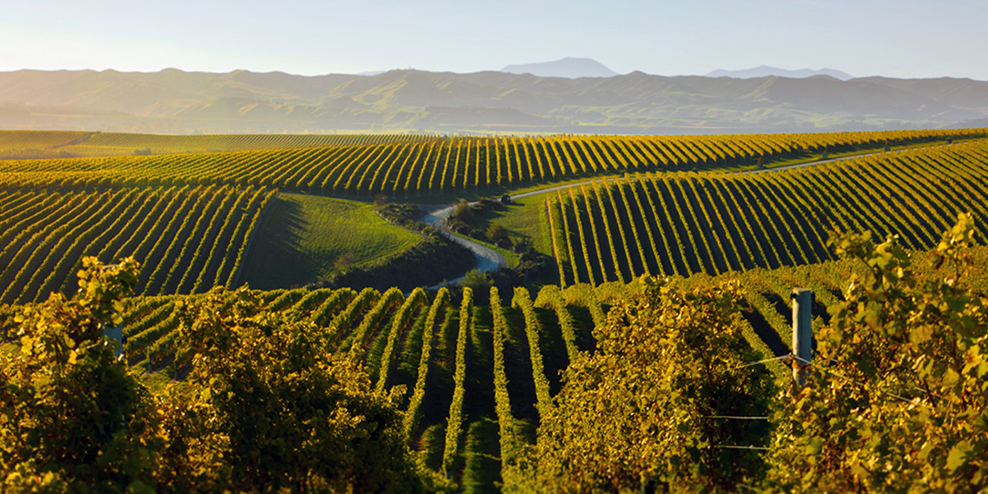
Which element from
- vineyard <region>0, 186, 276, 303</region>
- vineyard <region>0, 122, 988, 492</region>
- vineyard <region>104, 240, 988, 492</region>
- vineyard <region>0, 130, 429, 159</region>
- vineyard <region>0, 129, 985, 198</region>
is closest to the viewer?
vineyard <region>0, 122, 988, 492</region>

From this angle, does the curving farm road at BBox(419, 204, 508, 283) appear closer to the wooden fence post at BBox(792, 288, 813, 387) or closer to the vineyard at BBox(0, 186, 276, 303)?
the vineyard at BBox(0, 186, 276, 303)

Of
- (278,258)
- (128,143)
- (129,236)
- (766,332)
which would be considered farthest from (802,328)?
(128,143)

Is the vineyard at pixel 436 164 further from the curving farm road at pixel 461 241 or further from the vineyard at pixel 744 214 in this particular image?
the vineyard at pixel 744 214

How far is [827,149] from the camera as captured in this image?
3947 inches

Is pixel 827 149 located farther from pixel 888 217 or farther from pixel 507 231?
pixel 507 231

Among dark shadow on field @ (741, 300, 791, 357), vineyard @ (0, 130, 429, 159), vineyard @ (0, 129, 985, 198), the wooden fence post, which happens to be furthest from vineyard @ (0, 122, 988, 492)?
vineyard @ (0, 130, 429, 159)

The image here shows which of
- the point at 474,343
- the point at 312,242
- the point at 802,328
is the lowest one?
the point at 474,343

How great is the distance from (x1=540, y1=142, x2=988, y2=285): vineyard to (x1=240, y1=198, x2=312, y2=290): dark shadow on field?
26907 millimetres

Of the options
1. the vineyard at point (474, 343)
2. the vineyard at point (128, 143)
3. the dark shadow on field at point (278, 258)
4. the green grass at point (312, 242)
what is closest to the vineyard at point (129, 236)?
the dark shadow on field at point (278, 258)

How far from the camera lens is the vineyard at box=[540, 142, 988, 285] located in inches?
2281

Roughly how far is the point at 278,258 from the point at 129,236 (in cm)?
1468

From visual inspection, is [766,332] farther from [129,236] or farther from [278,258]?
[129,236]

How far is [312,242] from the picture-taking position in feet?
202

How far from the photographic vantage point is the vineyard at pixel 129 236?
159 ft
